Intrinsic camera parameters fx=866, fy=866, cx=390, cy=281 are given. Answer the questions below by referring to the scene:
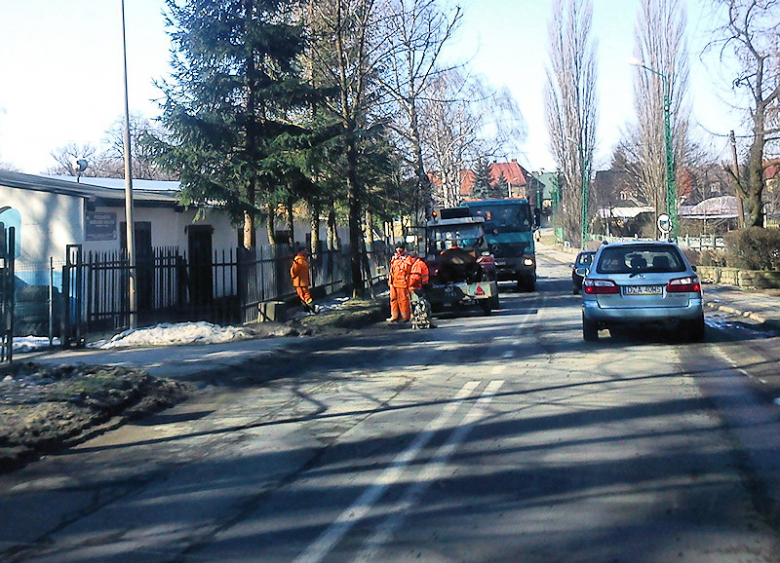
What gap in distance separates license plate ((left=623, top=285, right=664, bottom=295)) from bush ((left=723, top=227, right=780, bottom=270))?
14.2 meters

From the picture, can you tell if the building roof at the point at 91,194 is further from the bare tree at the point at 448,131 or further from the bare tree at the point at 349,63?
the bare tree at the point at 448,131

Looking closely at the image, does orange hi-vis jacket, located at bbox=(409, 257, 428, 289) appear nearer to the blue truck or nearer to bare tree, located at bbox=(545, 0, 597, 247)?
the blue truck

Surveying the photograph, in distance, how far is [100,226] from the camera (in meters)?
20.8

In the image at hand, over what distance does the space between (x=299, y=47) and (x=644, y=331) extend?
10.4m

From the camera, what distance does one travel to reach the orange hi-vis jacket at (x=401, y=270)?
18828 millimetres

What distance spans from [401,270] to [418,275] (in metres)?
0.48

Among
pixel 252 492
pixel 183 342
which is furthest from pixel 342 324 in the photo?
pixel 252 492

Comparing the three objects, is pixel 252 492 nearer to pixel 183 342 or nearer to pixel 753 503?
pixel 753 503

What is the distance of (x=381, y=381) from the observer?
36.3 ft

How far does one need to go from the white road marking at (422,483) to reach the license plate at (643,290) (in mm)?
5020

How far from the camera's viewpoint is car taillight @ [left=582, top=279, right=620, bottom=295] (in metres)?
13.7

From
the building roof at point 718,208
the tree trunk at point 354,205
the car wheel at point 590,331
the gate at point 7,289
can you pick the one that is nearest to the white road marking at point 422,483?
the car wheel at point 590,331

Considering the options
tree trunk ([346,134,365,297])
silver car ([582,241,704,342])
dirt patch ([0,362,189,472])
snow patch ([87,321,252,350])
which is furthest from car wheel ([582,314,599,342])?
tree trunk ([346,134,365,297])

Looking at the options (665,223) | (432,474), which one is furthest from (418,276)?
(665,223)
